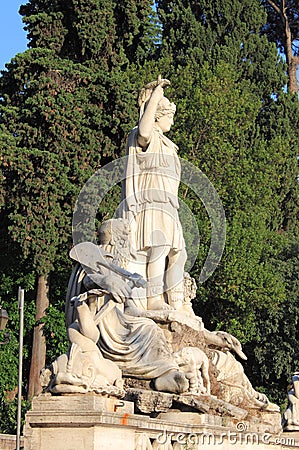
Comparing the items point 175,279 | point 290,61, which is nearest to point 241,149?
point 290,61

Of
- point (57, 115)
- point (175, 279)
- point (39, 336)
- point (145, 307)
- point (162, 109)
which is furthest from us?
point (57, 115)

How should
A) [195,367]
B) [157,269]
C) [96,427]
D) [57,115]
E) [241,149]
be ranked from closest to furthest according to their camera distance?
[96,427], [195,367], [157,269], [57,115], [241,149]

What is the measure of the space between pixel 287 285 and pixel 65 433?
83.2 feet

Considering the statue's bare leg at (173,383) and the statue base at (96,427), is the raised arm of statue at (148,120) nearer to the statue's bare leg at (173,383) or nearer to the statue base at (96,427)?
the statue's bare leg at (173,383)

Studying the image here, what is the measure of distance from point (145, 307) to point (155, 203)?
4.64 ft

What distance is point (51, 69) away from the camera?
29.1 m

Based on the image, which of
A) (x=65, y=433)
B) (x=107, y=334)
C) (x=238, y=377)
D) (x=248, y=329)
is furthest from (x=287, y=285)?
(x=65, y=433)

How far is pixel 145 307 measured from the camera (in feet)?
42.7

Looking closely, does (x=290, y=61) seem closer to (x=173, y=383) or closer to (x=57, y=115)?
(x=57, y=115)

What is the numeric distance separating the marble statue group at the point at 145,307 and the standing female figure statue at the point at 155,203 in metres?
0.01

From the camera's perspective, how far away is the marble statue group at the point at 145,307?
9.51m

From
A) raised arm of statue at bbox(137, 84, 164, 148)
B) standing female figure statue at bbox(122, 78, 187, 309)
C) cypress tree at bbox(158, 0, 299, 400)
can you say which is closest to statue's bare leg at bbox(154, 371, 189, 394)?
standing female figure statue at bbox(122, 78, 187, 309)

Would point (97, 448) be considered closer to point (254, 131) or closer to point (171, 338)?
point (171, 338)

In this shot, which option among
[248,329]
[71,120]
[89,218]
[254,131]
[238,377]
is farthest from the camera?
[254,131]
